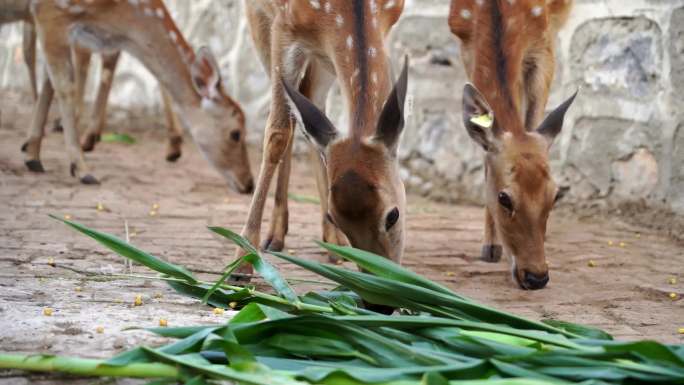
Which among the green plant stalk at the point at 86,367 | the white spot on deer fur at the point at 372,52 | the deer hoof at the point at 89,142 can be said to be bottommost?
the green plant stalk at the point at 86,367

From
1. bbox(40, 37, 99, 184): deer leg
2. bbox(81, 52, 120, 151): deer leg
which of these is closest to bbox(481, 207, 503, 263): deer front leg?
bbox(40, 37, 99, 184): deer leg

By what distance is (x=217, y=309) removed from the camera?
3.63 meters

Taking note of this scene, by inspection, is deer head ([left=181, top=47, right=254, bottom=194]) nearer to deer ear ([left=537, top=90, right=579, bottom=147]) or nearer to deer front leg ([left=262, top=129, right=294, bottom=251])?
deer front leg ([left=262, top=129, right=294, bottom=251])

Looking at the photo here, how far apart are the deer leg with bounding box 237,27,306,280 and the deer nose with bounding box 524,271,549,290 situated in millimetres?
1352

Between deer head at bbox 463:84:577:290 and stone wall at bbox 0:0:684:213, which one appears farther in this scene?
stone wall at bbox 0:0:684:213

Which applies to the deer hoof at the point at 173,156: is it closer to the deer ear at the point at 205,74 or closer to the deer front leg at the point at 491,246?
the deer ear at the point at 205,74

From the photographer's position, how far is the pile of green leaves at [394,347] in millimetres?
2682

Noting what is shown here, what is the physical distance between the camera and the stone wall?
625cm

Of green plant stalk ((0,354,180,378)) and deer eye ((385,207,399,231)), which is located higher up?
deer eye ((385,207,399,231))

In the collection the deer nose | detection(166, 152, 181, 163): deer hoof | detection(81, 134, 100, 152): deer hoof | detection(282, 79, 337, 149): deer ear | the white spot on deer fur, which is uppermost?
the white spot on deer fur

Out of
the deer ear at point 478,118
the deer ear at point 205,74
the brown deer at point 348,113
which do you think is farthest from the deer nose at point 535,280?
the deer ear at point 205,74

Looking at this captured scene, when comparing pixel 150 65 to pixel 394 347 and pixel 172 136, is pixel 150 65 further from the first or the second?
pixel 394 347

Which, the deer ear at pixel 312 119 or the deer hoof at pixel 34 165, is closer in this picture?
the deer ear at pixel 312 119

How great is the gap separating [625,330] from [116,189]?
4.52 m
